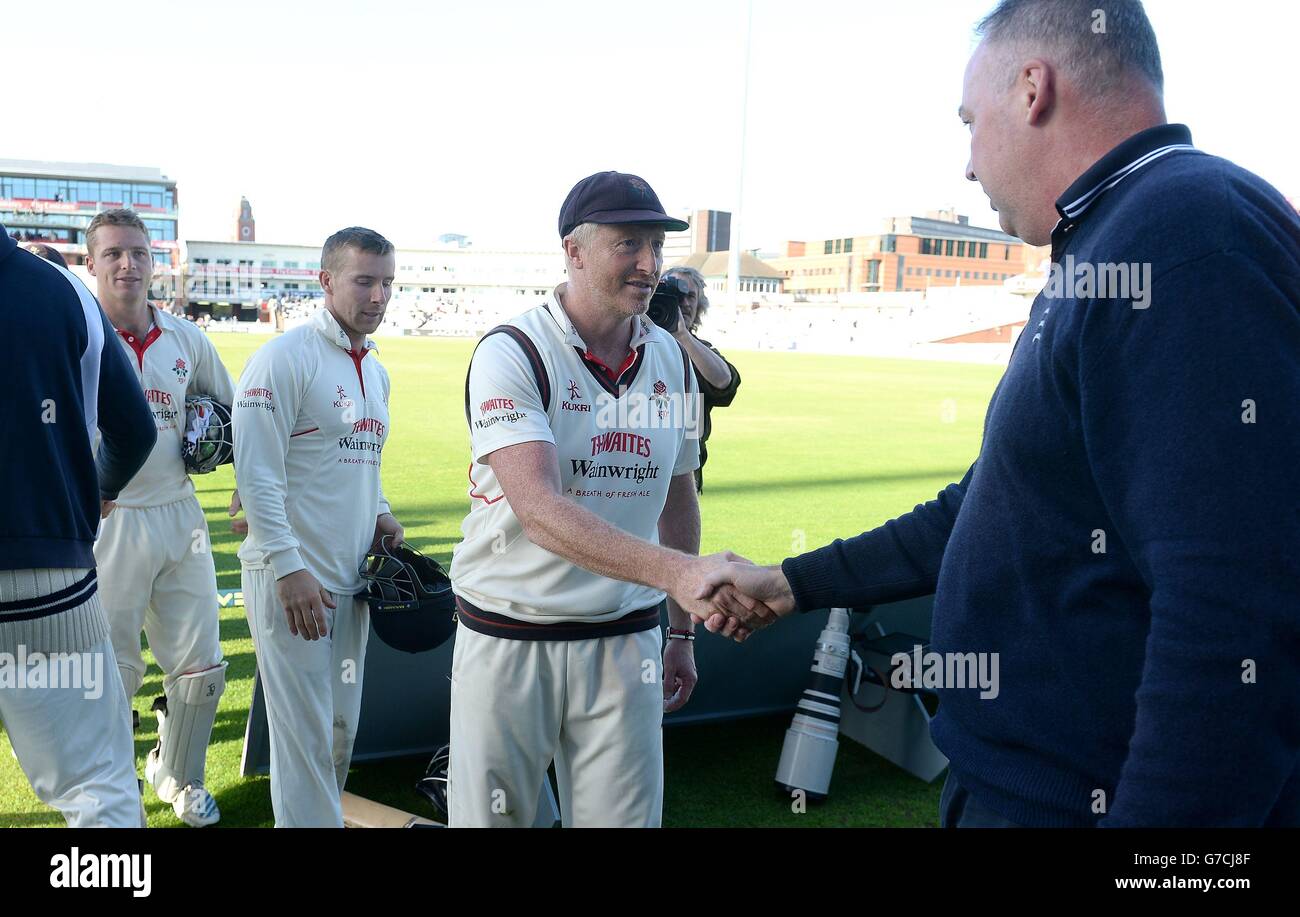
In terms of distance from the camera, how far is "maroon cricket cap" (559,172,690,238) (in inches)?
108

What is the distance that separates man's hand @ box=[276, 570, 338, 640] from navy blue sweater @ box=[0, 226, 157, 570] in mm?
920

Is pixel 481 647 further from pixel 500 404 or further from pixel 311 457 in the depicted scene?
pixel 311 457

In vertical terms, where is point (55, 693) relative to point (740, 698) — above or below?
above

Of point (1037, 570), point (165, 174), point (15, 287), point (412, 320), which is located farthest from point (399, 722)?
point (165, 174)

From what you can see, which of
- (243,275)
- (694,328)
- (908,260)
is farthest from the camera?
(908,260)

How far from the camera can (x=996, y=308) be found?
6781 centimetres

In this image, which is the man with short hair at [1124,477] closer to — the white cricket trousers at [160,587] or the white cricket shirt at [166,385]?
the white cricket trousers at [160,587]

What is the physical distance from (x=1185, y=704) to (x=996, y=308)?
7116 cm

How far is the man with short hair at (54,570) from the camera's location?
7.89 feet

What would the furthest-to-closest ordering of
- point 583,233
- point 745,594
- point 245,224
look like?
point 245,224 < point 583,233 < point 745,594

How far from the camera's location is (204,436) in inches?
177

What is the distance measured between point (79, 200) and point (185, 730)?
310 ft
